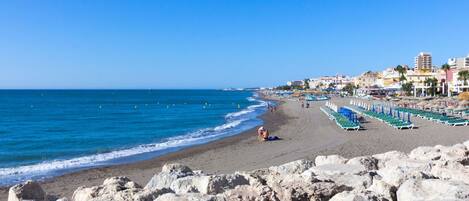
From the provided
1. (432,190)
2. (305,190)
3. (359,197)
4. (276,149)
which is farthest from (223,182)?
(276,149)

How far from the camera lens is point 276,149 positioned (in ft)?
74.6

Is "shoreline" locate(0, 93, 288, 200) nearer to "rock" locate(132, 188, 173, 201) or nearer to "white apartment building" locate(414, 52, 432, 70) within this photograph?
"rock" locate(132, 188, 173, 201)

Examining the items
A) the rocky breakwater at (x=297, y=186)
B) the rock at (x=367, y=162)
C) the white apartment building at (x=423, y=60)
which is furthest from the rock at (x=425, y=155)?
the white apartment building at (x=423, y=60)

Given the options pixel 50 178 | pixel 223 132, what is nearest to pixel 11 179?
pixel 50 178

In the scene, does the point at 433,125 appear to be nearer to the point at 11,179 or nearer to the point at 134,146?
the point at 134,146

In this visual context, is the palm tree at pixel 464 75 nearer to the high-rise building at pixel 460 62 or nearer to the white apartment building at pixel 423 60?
the high-rise building at pixel 460 62

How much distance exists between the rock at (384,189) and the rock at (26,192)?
490cm

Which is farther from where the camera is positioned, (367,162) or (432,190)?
(367,162)

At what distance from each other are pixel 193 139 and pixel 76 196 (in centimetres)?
2231

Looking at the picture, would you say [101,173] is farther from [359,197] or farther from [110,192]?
[359,197]

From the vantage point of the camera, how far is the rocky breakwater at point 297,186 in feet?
17.1

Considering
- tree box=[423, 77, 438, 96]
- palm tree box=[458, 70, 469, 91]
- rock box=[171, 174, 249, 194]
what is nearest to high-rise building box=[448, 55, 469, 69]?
tree box=[423, 77, 438, 96]

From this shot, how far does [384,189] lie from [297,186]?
1.12 meters

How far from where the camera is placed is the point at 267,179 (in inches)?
277
